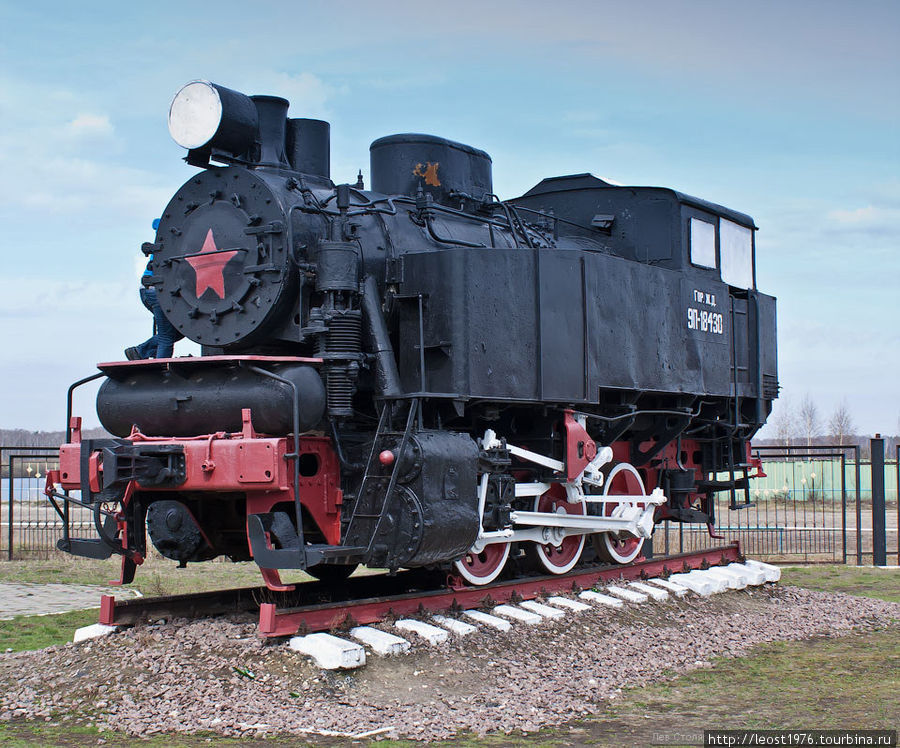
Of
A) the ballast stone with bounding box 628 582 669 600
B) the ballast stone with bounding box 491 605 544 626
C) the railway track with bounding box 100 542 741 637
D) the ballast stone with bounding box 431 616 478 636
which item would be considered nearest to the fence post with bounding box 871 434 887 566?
the railway track with bounding box 100 542 741 637

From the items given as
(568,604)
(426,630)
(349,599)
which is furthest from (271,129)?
(568,604)

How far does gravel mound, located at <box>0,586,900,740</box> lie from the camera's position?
571 centimetres

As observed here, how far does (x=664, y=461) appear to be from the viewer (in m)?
11.4

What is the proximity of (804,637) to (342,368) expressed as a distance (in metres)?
4.63

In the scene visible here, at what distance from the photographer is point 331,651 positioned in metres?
6.30

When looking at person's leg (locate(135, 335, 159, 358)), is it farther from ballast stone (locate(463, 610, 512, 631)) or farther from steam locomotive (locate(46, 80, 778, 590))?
ballast stone (locate(463, 610, 512, 631))

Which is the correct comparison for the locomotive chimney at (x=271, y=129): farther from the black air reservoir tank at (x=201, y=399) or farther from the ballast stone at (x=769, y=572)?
the ballast stone at (x=769, y=572)

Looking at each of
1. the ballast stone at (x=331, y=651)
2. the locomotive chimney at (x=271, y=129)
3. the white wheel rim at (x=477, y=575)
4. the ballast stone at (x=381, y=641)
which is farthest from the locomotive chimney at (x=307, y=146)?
the ballast stone at (x=331, y=651)

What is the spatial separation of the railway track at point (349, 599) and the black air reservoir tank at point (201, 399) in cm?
125

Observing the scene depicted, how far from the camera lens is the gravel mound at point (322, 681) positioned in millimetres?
5707

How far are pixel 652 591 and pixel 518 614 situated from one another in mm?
1882

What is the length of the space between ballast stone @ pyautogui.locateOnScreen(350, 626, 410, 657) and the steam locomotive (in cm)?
51

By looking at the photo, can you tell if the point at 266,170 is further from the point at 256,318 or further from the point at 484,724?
the point at 484,724

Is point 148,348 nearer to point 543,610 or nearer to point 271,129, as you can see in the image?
point 271,129
